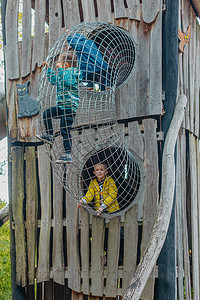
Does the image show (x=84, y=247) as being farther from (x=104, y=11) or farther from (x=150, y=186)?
(x=104, y=11)

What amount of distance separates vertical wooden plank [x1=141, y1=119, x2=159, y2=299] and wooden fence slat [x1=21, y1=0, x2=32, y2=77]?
220 cm

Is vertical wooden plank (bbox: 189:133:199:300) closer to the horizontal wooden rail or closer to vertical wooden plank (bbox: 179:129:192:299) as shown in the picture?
vertical wooden plank (bbox: 179:129:192:299)

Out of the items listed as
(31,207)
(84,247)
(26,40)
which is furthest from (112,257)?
(26,40)

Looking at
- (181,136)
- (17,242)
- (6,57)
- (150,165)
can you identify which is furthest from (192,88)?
(17,242)

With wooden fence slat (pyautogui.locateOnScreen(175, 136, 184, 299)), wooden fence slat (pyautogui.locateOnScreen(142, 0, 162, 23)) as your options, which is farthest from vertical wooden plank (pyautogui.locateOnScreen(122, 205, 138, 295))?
wooden fence slat (pyautogui.locateOnScreen(142, 0, 162, 23))

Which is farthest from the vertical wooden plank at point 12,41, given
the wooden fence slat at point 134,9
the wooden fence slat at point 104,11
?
the wooden fence slat at point 134,9

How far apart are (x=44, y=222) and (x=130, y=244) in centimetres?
139

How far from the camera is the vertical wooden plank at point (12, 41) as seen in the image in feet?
22.0

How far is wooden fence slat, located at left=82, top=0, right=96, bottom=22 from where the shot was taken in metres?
6.07

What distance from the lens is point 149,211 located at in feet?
17.4

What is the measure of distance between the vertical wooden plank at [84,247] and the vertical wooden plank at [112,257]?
310 mm

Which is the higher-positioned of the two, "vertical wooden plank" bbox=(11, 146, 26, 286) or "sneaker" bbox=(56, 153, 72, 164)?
"sneaker" bbox=(56, 153, 72, 164)

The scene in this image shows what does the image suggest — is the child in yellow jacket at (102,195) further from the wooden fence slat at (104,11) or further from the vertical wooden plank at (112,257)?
the wooden fence slat at (104,11)

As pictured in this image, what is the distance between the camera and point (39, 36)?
21.5 feet
